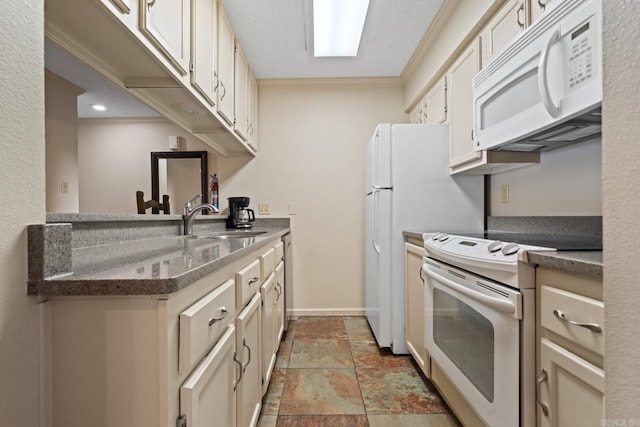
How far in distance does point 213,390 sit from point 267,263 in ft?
2.93

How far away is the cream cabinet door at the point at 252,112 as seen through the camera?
9.08ft

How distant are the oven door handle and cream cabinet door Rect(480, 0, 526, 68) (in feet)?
3.98

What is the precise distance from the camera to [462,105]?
2.02 metres

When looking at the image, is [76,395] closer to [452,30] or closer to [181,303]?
[181,303]

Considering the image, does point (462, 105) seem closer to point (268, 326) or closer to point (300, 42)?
point (300, 42)

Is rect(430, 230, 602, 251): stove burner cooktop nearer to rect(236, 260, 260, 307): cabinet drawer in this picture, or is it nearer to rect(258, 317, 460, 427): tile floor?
rect(258, 317, 460, 427): tile floor

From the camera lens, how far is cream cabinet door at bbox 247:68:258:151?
277 cm

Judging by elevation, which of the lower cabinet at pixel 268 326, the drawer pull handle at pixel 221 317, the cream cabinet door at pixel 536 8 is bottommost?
the lower cabinet at pixel 268 326

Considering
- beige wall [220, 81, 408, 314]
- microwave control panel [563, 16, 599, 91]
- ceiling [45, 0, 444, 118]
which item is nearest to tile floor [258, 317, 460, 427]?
beige wall [220, 81, 408, 314]

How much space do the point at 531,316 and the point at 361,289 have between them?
2.25 meters

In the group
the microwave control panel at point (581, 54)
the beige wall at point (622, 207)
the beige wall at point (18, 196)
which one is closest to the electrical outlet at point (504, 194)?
the microwave control panel at point (581, 54)

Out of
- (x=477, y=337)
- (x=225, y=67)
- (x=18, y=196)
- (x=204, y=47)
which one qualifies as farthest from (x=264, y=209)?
(x=18, y=196)

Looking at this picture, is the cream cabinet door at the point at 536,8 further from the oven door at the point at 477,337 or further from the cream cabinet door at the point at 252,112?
the cream cabinet door at the point at 252,112

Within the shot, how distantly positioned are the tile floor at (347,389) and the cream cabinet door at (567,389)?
2.49ft
